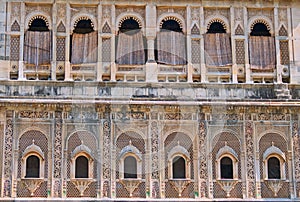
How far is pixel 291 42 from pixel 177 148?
620 cm

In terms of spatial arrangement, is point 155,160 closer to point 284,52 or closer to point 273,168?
point 273,168

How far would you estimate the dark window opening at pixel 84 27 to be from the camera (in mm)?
24953

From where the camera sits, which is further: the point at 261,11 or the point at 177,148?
the point at 261,11

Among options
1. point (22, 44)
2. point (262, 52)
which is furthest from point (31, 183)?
point (262, 52)

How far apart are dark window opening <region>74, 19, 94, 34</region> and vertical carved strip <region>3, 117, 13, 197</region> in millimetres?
4514

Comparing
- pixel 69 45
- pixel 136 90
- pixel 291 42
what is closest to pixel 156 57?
pixel 136 90

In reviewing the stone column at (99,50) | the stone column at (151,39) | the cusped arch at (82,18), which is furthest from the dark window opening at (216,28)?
the cusped arch at (82,18)

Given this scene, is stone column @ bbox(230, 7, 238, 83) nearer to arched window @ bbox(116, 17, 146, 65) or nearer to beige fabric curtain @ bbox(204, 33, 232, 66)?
beige fabric curtain @ bbox(204, 33, 232, 66)

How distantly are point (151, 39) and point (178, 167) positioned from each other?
5.02m

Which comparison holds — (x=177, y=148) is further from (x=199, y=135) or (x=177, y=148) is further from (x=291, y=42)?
(x=291, y=42)

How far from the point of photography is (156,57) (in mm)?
24641

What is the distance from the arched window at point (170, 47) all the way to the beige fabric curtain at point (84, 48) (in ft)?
7.93

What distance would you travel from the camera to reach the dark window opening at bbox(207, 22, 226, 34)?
2528 centimetres

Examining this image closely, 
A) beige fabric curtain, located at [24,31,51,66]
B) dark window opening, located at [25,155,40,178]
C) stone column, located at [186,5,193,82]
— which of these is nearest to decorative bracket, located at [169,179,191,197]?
stone column, located at [186,5,193,82]
